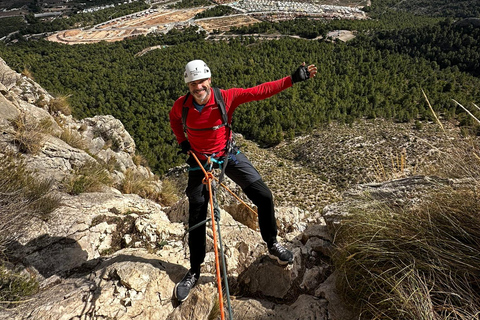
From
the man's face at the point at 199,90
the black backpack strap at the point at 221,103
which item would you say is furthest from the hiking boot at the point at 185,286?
the man's face at the point at 199,90

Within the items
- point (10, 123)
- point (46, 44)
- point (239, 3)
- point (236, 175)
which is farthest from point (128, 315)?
point (239, 3)

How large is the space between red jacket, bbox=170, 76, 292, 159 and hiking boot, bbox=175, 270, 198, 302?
4.32ft

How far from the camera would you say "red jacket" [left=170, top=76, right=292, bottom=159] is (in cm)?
279

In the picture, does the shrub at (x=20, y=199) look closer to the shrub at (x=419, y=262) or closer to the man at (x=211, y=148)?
the man at (x=211, y=148)

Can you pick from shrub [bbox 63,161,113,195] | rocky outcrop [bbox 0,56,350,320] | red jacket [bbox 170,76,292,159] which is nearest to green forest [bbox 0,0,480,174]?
shrub [bbox 63,161,113,195]

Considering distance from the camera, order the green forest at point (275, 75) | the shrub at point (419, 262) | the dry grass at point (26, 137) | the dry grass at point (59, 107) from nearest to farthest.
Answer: the shrub at point (419, 262)
the dry grass at point (26, 137)
the dry grass at point (59, 107)
the green forest at point (275, 75)

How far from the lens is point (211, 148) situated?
9.57ft

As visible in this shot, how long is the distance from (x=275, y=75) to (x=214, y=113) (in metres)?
41.5

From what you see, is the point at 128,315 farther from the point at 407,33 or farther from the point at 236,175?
the point at 407,33

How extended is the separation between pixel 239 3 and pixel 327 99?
91009mm

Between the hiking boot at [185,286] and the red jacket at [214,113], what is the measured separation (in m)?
1.32

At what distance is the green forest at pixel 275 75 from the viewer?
26.9m

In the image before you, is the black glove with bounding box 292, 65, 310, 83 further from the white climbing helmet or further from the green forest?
the green forest

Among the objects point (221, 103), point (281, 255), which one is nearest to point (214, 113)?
point (221, 103)
